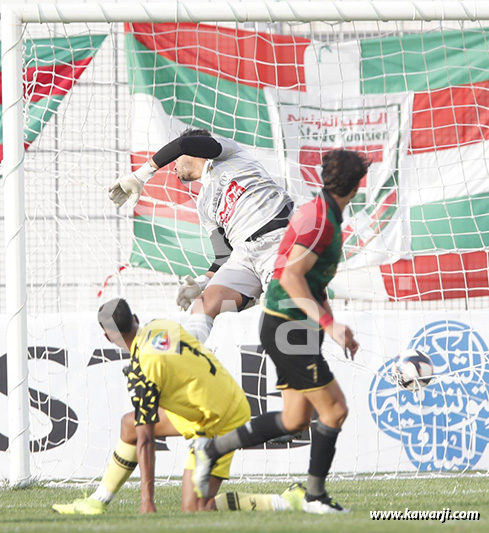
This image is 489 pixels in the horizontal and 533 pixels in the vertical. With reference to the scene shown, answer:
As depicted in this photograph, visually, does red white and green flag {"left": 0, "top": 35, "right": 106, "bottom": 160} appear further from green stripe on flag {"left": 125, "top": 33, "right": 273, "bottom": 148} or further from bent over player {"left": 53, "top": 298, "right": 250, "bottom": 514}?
bent over player {"left": 53, "top": 298, "right": 250, "bottom": 514}

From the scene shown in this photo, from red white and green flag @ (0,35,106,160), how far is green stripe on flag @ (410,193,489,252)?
3164 millimetres

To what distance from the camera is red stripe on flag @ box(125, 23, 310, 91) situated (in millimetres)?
7465

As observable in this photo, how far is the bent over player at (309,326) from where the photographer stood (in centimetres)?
375

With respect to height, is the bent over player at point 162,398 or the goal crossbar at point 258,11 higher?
the goal crossbar at point 258,11

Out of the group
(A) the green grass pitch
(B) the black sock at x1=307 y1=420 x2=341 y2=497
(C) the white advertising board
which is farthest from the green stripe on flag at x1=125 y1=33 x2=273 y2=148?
(B) the black sock at x1=307 y1=420 x2=341 y2=497

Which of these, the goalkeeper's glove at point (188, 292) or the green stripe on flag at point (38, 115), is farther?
the green stripe on flag at point (38, 115)

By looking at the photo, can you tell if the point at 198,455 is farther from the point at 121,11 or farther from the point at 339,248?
the point at 121,11

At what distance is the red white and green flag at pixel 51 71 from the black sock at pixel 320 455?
154 inches

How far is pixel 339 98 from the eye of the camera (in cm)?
762

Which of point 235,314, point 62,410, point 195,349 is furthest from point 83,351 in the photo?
point 195,349

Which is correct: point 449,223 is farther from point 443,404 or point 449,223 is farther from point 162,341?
point 162,341

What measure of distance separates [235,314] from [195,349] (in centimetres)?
221

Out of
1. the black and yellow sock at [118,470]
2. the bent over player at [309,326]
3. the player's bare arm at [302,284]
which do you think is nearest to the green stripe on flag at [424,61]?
the bent over player at [309,326]

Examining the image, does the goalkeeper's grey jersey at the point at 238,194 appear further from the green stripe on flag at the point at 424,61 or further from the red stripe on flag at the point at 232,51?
the green stripe on flag at the point at 424,61
